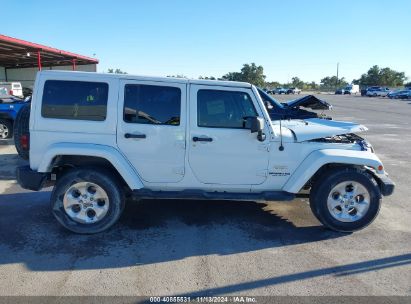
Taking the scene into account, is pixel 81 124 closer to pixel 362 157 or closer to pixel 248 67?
pixel 362 157

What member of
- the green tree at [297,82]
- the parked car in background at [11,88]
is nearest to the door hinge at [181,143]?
the parked car in background at [11,88]

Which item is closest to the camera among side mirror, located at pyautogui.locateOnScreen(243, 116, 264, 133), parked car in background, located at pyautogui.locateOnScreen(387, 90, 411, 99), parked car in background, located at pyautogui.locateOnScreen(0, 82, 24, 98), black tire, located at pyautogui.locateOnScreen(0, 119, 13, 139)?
side mirror, located at pyautogui.locateOnScreen(243, 116, 264, 133)

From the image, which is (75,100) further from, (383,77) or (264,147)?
Result: (383,77)

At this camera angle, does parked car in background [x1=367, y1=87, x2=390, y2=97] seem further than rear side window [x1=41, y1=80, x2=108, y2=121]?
Yes

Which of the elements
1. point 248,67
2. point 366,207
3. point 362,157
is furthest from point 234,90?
point 248,67

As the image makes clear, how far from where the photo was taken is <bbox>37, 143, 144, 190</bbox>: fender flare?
4.18m

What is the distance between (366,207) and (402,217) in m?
1.10

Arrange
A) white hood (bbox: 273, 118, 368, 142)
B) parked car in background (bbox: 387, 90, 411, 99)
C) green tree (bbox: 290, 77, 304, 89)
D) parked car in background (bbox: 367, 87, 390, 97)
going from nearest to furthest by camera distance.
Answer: white hood (bbox: 273, 118, 368, 142) → parked car in background (bbox: 387, 90, 411, 99) → parked car in background (bbox: 367, 87, 390, 97) → green tree (bbox: 290, 77, 304, 89)

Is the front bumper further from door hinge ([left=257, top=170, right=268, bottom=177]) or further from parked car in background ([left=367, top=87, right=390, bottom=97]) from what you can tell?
parked car in background ([left=367, top=87, right=390, bottom=97])

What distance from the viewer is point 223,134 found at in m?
4.36

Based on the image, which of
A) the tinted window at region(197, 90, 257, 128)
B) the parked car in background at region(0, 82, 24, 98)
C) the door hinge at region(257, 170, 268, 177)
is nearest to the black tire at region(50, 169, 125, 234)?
the tinted window at region(197, 90, 257, 128)

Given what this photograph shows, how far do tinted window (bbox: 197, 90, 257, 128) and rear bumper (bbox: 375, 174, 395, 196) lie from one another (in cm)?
182

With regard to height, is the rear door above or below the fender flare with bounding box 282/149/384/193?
above

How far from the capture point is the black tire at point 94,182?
434 centimetres
